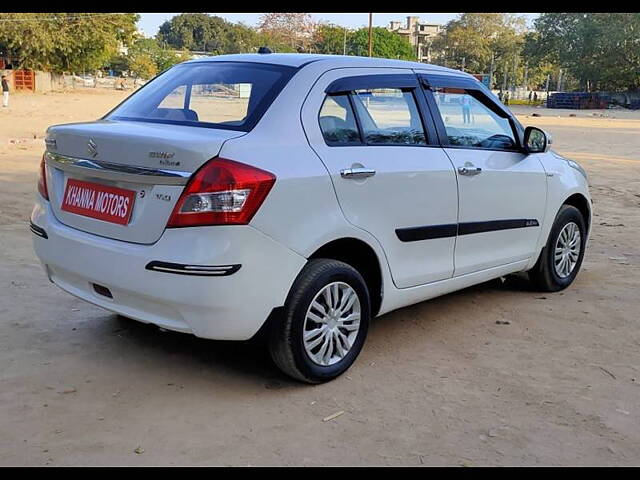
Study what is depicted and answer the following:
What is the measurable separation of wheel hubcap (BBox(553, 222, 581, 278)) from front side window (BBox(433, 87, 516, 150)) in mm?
1084

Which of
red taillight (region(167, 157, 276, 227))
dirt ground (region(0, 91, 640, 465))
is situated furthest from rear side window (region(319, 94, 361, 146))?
dirt ground (region(0, 91, 640, 465))

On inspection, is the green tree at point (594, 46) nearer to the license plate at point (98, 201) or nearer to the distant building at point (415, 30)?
the distant building at point (415, 30)

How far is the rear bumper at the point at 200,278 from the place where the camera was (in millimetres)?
3312

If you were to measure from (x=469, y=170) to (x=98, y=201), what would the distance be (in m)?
2.32

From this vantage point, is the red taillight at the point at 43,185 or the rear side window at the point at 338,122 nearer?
the rear side window at the point at 338,122

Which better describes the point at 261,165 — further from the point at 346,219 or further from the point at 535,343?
the point at 535,343

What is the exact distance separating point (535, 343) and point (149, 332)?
8.32 feet

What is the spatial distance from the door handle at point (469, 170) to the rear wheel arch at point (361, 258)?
3.00 feet

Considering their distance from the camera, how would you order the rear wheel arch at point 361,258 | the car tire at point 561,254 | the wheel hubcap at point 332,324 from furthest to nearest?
the car tire at point 561,254
the rear wheel arch at point 361,258
the wheel hubcap at point 332,324

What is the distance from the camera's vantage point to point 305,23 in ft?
236

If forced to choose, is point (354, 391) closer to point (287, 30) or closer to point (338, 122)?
point (338, 122)

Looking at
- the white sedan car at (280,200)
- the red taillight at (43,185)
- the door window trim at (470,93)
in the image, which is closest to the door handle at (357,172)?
the white sedan car at (280,200)

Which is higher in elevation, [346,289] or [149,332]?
[346,289]

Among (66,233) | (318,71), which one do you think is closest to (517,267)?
(318,71)
